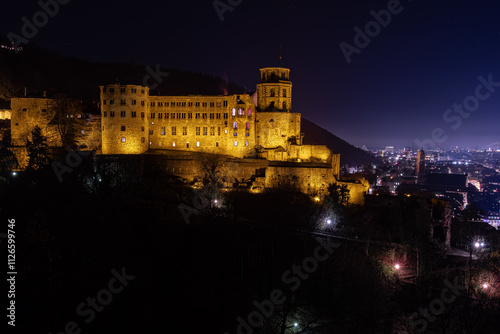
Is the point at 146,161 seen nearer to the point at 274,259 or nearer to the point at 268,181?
the point at 268,181

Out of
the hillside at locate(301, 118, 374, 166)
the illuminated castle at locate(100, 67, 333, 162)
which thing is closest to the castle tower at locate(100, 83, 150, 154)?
the illuminated castle at locate(100, 67, 333, 162)

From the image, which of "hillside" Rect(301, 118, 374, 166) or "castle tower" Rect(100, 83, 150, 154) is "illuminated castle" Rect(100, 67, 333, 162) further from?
"hillside" Rect(301, 118, 374, 166)

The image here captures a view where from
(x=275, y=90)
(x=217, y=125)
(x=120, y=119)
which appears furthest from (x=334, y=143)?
(x=120, y=119)

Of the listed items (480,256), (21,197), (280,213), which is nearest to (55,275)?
(21,197)

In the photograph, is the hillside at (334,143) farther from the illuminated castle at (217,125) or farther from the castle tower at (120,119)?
the castle tower at (120,119)

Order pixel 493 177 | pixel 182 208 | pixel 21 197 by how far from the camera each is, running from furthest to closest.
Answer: pixel 493 177 < pixel 182 208 < pixel 21 197

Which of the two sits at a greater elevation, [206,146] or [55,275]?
[206,146]

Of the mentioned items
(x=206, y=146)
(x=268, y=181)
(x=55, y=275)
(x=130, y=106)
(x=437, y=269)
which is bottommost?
(x=437, y=269)

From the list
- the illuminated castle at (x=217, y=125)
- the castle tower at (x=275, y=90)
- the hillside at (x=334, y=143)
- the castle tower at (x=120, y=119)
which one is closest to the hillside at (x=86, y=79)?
the hillside at (x=334, y=143)
